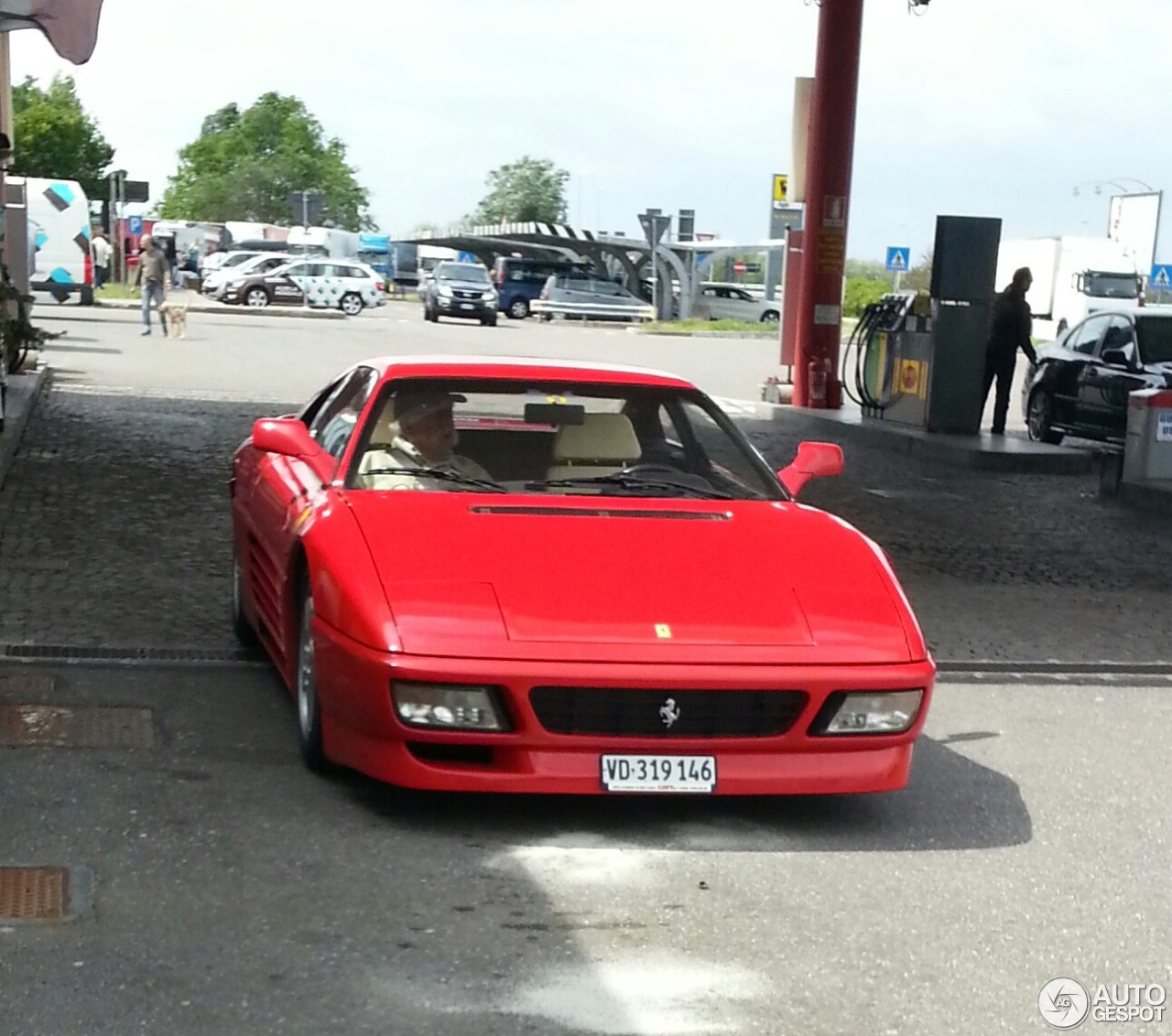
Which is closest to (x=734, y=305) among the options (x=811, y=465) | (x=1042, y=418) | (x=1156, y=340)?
(x=1042, y=418)

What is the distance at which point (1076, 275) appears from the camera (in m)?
57.4

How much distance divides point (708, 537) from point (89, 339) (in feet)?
89.0

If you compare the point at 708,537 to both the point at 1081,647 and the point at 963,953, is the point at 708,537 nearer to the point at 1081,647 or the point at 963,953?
the point at 963,953

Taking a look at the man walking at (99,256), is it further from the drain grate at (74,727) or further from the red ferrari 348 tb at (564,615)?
the red ferrari 348 tb at (564,615)

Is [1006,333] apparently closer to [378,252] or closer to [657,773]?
[657,773]

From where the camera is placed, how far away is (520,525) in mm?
6086

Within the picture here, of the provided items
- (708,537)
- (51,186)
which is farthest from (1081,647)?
(51,186)

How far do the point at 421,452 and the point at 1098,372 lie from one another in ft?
44.7

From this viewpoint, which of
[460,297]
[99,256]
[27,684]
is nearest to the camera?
[27,684]

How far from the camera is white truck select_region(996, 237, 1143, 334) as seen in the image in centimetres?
5619

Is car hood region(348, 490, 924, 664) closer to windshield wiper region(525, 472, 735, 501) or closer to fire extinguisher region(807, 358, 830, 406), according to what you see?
windshield wiper region(525, 472, 735, 501)

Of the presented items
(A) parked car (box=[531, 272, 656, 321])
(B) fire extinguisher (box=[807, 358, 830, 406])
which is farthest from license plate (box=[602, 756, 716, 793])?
(A) parked car (box=[531, 272, 656, 321])

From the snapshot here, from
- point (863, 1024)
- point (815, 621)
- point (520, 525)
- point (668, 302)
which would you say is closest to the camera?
point (863, 1024)

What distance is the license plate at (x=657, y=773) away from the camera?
17.8 ft
